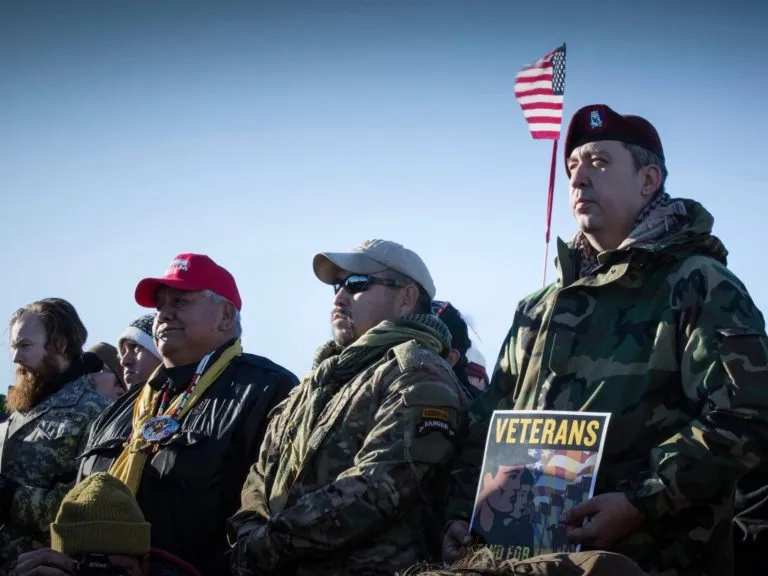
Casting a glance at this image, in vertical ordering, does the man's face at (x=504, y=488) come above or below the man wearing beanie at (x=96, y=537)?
above

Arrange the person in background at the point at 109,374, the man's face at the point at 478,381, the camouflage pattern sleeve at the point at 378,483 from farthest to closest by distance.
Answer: the person in background at the point at 109,374, the man's face at the point at 478,381, the camouflage pattern sleeve at the point at 378,483

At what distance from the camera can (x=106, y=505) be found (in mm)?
4523

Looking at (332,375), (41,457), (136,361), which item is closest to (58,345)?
(41,457)

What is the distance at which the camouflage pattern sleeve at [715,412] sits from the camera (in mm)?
3793

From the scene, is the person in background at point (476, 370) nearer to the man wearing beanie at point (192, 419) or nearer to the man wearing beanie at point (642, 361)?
the man wearing beanie at point (192, 419)

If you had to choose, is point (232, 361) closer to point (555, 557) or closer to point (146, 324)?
point (146, 324)

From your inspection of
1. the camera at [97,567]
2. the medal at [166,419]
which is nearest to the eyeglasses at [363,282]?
the medal at [166,419]

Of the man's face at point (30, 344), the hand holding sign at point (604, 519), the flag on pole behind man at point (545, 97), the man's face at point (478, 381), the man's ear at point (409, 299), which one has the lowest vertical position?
the hand holding sign at point (604, 519)

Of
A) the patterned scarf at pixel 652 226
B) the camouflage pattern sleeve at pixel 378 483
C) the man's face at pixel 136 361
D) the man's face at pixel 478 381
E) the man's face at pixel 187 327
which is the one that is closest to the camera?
the patterned scarf at pixel 652 226

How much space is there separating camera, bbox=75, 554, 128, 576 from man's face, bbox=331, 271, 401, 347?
1699 mm

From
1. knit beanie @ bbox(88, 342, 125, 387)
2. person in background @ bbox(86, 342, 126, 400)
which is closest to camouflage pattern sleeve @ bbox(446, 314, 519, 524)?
person in background @ bbox(86, 342, 126, 400)

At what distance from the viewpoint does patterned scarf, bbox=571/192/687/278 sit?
433 centimetres

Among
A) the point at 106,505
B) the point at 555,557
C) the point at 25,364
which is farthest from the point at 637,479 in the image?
the point at 25,364

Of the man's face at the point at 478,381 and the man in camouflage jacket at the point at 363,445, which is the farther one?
the man's face at the point at 478,381
